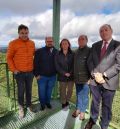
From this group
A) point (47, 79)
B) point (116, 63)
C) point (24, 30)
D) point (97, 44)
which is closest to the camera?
point (116, 63)

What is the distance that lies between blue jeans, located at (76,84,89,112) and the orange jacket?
0.91 meters

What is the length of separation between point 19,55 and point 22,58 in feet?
0.22

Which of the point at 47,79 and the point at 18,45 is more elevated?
the point at 18,45

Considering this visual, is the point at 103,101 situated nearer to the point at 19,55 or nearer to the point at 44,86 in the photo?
the point at 44,86

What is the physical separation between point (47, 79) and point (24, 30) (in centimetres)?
103

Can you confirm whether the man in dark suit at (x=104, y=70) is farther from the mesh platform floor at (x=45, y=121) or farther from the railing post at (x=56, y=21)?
the railing post at (x=56, y=21)

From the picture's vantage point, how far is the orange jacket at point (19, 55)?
162 inches

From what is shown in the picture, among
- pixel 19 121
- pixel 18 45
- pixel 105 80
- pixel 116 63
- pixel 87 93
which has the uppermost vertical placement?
pixel 18 45

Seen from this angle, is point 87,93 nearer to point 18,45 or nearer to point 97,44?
point 97,44

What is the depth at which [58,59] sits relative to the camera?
177 inches

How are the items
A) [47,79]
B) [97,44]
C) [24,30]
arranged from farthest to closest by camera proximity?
[47,79]
[24,30]
[97,44]

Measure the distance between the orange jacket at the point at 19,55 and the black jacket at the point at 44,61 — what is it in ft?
0.94

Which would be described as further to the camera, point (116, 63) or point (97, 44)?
point (97, 44)

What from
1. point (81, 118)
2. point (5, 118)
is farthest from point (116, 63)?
point (5, 118)
